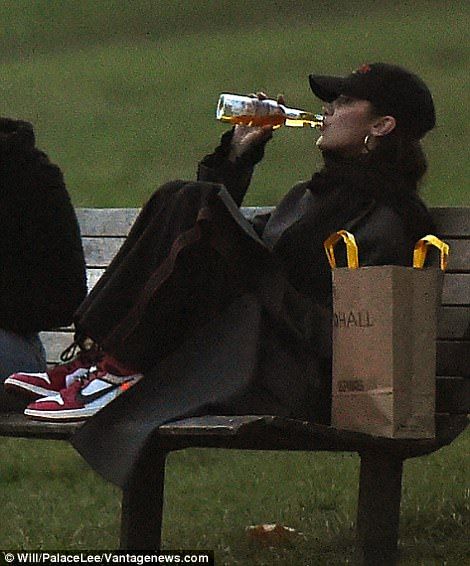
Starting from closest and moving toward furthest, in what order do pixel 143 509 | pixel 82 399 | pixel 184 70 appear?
pixel 82 399, pixel 143 509, pixel 184 70

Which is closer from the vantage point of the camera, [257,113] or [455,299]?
[455,299]

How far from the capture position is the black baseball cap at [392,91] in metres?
4.08

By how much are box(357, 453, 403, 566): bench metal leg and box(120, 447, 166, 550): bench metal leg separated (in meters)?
0.50

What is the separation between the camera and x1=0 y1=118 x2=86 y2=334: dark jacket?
4.21m

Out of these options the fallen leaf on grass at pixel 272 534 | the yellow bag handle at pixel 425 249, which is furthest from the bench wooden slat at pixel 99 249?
the yellow bag handle at pixel 425 249

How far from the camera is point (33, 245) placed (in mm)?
4238

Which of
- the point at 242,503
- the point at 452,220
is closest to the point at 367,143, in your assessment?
the point at 452,220

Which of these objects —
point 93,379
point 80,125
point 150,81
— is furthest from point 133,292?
point 150,81

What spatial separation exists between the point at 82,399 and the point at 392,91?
1.11 m

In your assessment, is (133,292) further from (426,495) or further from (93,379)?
(426,495)

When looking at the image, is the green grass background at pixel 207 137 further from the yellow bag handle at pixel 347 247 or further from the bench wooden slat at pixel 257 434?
the yellow bag handle at pixel 347 247

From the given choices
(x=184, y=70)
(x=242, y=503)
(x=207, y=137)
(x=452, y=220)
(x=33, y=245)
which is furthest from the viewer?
(x=184, y=70)

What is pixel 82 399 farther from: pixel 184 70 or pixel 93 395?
pixel 184 70

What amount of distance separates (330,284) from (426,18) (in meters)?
12.4
